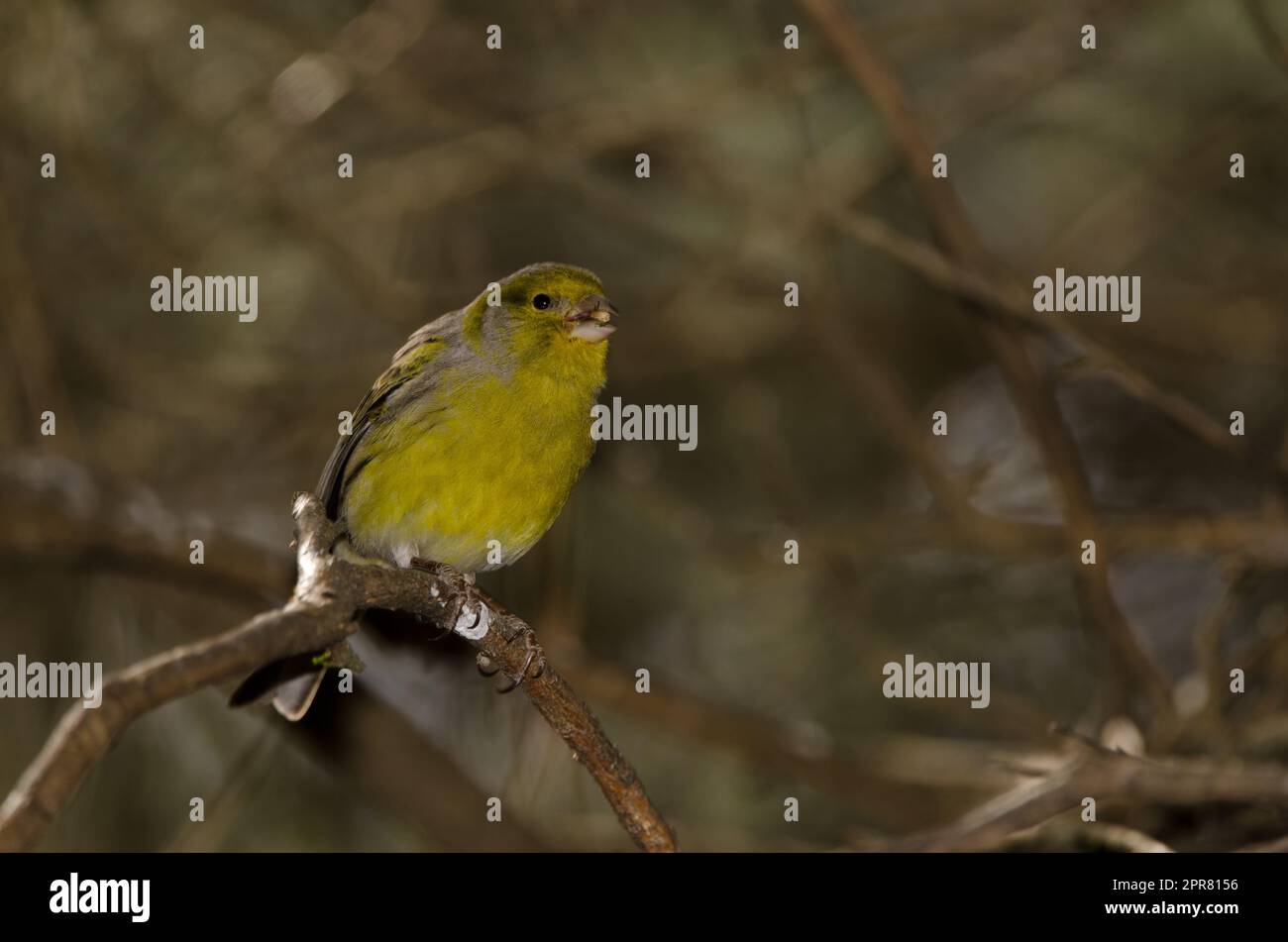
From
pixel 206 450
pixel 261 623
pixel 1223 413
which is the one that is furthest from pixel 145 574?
pixel 1223 413

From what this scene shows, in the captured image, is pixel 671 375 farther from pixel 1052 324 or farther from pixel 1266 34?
pixel 1266 34

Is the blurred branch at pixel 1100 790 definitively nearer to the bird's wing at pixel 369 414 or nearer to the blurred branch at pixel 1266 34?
the bird's wing at pixel 369 414

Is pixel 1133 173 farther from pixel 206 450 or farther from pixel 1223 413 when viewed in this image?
pixel 206 450

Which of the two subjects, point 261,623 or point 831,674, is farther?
point 831,674

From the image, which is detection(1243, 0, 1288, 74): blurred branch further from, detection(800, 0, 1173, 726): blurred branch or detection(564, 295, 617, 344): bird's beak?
detection(564, 295, 617, 344): bird's beak

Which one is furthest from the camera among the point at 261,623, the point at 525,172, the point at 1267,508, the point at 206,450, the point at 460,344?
the point at 206,450

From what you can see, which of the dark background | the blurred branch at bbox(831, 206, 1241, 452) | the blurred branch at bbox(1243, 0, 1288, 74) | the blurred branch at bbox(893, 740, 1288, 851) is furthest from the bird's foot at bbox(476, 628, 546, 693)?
the blurred branch at bbox(1243, 0, 1288, 74)

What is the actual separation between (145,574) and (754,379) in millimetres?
2758

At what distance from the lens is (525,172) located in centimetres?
580

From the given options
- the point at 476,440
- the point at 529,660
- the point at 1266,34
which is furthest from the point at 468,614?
the point at 1266,34

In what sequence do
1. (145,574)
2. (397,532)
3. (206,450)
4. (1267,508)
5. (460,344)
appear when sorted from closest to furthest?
(397,532) → (460,344) → (1267,508) → (145,574) → (206,450)

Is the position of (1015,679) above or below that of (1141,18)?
below

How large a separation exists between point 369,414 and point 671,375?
103 inches

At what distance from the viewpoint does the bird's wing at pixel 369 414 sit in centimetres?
396
